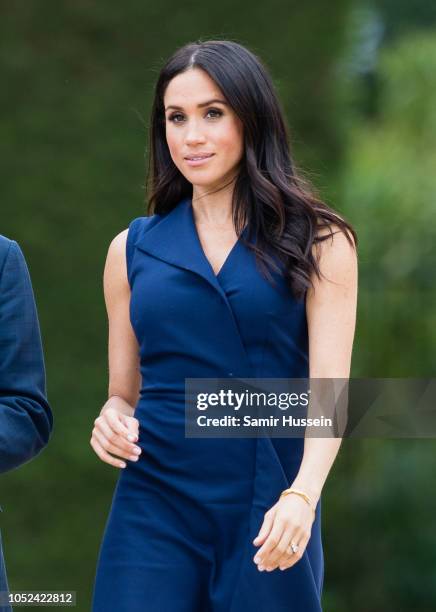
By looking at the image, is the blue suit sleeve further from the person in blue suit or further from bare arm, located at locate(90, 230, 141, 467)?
bare arm, located at locate(90, 230, 141, 467)

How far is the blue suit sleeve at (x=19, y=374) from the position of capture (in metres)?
2.84

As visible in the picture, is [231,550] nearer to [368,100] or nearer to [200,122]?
[200,122]

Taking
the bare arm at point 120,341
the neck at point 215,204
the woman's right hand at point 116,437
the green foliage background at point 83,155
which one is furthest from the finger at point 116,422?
the green foliage background at point 83,155

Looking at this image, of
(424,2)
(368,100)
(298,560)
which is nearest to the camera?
(298,560)

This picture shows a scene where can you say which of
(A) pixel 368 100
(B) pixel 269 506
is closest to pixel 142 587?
(B) pixel 269 506

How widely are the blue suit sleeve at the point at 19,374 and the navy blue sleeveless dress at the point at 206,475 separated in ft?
0.97

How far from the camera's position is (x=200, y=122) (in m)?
3.14

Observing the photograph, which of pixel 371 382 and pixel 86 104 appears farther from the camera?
pixel 86 104

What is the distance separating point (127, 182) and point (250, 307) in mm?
2777

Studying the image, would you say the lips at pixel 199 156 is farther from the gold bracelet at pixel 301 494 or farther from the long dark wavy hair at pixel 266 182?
the gold bracelet at pixel 301 494

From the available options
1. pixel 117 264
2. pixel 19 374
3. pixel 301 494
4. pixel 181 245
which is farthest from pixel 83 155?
pixel 301 494

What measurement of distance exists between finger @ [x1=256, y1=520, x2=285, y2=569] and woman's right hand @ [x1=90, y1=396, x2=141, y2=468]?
381 millimetres

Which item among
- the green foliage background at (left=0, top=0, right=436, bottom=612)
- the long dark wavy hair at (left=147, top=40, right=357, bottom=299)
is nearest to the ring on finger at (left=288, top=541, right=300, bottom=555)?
the long dark wavy hair at (left=147, top=40, right=357, bottom=299)

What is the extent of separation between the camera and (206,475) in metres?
3.06
